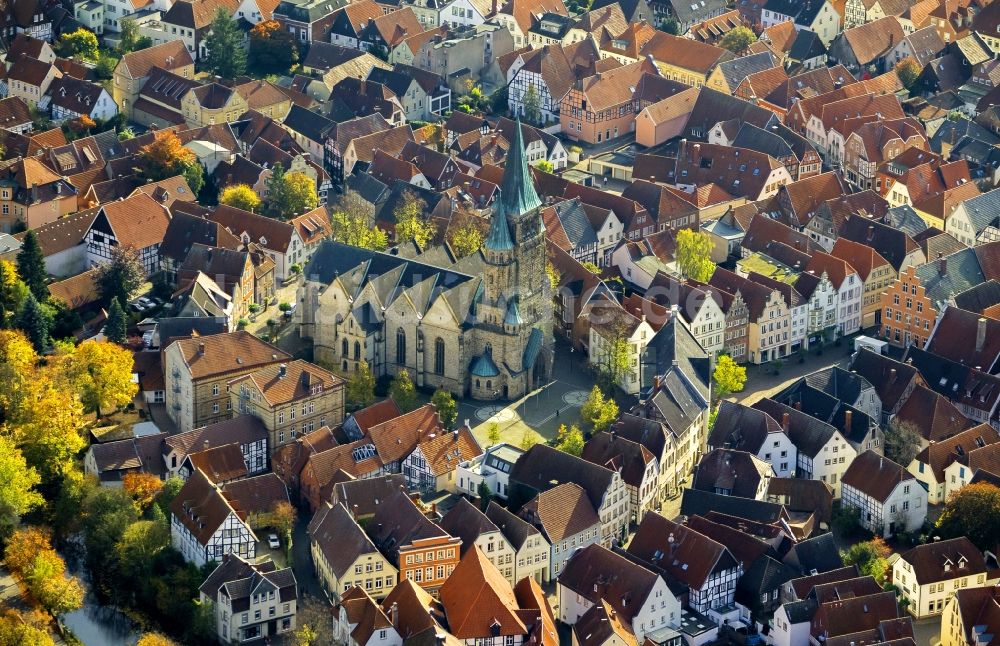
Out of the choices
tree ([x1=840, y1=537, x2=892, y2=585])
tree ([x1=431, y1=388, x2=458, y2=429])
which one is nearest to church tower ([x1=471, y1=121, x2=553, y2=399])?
tree ([x1=431, y1=388, x2=458, y2=429])

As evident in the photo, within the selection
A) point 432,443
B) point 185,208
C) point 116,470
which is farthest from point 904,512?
point 185,208

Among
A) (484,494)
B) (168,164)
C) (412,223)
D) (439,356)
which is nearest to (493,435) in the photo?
(439,356)

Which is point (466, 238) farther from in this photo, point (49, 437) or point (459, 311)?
point (49, 437)

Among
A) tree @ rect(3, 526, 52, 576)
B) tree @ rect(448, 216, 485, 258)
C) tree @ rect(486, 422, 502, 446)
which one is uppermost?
tree @ rect(448, 216, 485, 258)

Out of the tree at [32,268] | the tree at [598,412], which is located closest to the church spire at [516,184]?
the tree at [598,412]

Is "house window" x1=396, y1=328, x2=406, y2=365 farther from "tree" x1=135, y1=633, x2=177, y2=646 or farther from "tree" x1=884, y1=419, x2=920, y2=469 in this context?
"tree" x1=135, y1=633, x2=177, y2=646

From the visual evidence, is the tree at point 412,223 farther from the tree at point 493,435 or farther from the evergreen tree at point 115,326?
the evergreen tree at point 115,326
